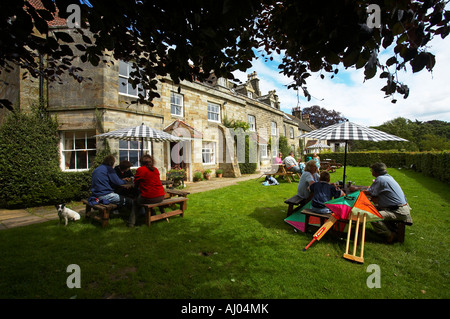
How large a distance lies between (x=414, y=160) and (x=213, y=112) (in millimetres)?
16847

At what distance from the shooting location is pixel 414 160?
658 inches

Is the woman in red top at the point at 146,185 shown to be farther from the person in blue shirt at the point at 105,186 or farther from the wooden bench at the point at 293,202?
the wooden bench at the point at 293,202

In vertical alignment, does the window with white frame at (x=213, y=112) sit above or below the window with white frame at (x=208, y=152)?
above

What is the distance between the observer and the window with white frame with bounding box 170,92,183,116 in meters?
11.5

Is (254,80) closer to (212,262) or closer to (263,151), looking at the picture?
(263,151)

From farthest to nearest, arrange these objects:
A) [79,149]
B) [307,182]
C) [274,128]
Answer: [274,128]
[79,149]
[307,182]

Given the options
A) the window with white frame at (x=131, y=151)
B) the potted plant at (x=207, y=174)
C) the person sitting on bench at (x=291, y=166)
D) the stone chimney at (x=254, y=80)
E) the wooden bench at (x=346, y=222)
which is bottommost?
the wooden bench at (x=346, y=222)

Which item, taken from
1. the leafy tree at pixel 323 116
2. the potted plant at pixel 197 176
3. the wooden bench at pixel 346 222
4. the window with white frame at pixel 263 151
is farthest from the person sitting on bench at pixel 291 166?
the leafy tree at pixel 323 116

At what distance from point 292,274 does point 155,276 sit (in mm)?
1968

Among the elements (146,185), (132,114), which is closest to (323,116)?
(132,114)

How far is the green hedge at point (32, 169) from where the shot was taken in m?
6.75

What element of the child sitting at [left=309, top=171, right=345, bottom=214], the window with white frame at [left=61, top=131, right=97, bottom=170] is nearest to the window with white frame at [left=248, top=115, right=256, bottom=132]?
the window with white frame at [left=61, top=131, right=97, bottom=170]

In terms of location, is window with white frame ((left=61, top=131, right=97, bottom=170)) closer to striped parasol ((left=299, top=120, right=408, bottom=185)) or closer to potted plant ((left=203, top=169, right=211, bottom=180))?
potted plant ((left=203, top=169, right=211, bottom=180))

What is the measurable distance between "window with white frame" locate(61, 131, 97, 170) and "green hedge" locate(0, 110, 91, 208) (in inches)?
19.8
